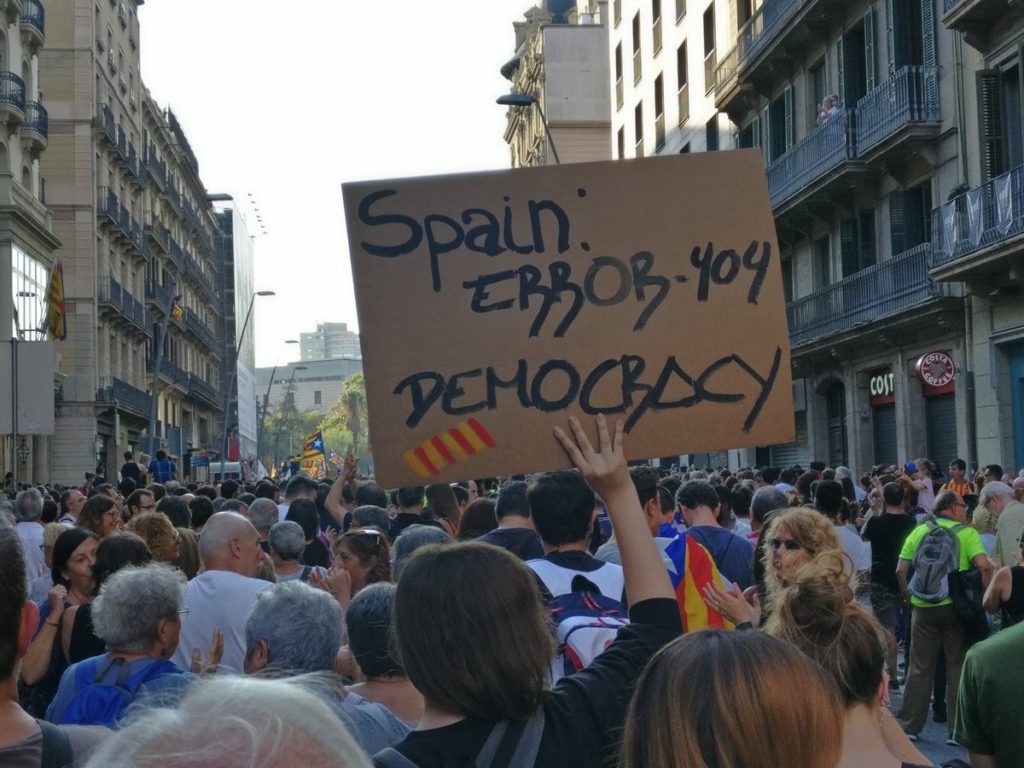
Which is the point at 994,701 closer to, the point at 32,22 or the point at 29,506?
the point at 29,506

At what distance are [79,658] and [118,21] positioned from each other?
178ft

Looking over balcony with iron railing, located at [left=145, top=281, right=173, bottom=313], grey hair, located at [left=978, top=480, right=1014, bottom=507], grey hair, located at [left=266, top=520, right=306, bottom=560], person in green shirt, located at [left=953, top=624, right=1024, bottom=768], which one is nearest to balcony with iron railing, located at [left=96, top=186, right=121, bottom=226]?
balcony with iron railing, located at [left=145, top=281, right=173, bottom=313]

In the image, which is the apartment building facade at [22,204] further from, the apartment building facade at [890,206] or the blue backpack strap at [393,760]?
the blue backpack strap at [393,760]

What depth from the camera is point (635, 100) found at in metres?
44.7

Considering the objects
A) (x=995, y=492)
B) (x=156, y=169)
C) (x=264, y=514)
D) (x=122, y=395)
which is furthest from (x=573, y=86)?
(x=264, y=514)

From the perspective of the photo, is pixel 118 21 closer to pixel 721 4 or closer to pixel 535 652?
pixel 721 4

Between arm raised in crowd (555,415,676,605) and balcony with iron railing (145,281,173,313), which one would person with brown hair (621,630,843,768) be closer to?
arm raised in crowd (555,415,676,605)

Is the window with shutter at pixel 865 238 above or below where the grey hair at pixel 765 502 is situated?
above

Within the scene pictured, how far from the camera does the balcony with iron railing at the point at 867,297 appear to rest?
75.8 ft

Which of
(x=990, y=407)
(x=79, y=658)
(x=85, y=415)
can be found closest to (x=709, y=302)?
(x=79, y=658)

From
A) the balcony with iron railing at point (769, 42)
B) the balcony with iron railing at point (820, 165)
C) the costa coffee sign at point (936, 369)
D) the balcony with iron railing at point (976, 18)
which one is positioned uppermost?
the balcony with iron railing at point (769, 42)

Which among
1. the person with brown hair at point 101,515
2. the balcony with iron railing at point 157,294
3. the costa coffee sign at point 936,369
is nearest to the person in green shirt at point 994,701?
the person with brown hair at point 101,515

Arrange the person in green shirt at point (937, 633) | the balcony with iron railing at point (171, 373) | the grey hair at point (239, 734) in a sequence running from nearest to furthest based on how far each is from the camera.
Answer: the grey hair at point (239, 734) < the person in green shirt at point (937, 633) < the balcony with iron railing at point (171, 373)

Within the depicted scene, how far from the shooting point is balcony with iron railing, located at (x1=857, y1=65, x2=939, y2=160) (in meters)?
22.9
